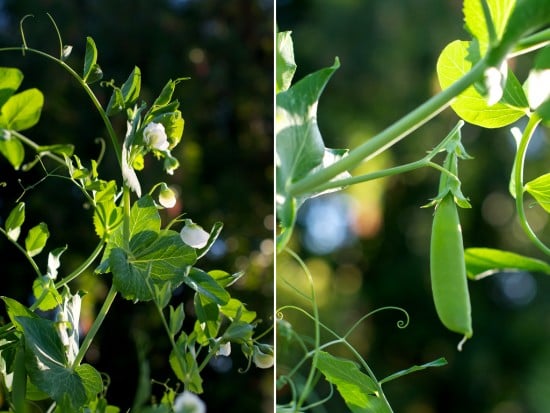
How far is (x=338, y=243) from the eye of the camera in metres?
3.09

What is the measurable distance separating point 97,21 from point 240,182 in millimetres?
424

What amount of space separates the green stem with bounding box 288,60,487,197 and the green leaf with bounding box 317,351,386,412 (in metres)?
0.07

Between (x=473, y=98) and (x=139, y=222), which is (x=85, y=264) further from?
(x=473, y=98)

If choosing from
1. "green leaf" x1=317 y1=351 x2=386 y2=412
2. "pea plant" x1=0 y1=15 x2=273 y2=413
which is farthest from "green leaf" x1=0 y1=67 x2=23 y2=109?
"green leaf" x1=317 y1=351 x2=386 y2=412

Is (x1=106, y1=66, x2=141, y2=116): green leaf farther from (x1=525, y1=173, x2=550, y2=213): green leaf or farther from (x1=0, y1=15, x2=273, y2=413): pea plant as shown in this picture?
(x1=525, y1=173, x2=550, y2=213): green leaf

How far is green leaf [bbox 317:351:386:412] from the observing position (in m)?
0.23

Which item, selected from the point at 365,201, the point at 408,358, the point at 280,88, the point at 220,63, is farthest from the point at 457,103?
the point at 408,358

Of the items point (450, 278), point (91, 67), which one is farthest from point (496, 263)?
point (91, 67)

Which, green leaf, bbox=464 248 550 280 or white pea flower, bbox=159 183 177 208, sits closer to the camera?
green leaf, bbox=464 248 550 280

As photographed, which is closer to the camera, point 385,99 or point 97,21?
point 97,21

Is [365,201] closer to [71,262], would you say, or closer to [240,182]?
[240,182]

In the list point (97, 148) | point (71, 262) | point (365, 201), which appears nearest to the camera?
point (71, 262)

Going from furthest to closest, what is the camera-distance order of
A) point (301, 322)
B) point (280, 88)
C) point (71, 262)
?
point (301, 322)
point (71, 262)
point (280, 88)

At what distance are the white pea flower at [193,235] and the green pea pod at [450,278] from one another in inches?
2.8
